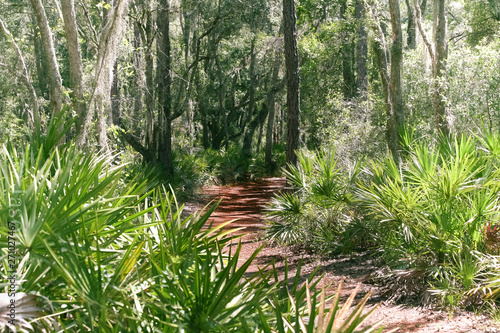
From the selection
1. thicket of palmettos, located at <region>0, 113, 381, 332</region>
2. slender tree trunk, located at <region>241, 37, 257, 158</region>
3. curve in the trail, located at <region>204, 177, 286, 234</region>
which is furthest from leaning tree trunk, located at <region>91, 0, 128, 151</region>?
slender tree trunk, located at <region>241, 37, 257, 158</region>

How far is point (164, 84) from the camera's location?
16.9 meters

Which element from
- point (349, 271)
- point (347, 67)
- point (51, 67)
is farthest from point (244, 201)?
point (51, 67)

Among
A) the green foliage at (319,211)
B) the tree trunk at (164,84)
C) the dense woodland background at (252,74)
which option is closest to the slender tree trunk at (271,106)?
the dense woodland background at (252,74)

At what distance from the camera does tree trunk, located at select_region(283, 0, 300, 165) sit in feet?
39.8

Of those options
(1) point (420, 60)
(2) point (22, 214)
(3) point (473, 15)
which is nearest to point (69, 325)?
(2) point (22, 214)

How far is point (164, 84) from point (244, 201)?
547 cm

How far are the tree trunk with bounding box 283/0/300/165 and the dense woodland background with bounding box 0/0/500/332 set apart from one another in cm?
4

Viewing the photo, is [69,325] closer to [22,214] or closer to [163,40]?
[22,214]

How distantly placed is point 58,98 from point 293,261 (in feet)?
18.2

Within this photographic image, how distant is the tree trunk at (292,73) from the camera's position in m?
12.1

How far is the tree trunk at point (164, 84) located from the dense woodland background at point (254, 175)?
0.08m

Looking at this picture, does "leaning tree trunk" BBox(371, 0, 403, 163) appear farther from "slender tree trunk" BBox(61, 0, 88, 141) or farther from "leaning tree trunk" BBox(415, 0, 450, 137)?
"slender tree trunk" BBox(61, 0, 88, 141)

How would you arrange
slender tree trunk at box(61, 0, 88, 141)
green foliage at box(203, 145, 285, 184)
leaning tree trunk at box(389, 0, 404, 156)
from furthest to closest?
green foliage at box(203, 145, 285, 184) → leaning tree trunk at box(389, 0, 404, 156) → slender tree trunk at box(61, 0, 88, 141)

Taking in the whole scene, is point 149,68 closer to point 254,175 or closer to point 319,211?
point 319,211
